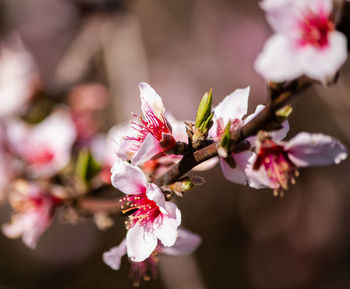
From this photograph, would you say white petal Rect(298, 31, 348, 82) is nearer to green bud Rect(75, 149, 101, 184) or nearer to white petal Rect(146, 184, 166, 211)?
white petal Rect(146, 184, 166, 211)

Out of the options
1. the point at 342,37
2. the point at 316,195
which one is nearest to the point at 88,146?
the point at 342,37

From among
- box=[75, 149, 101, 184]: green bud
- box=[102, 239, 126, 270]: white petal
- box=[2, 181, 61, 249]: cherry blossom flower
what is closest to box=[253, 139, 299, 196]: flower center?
box=[102, 239, 126, 270]: white petal

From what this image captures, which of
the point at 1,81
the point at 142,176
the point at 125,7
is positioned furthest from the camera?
the point at 125,7

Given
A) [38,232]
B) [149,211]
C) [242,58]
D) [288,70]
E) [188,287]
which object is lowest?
[188,287]

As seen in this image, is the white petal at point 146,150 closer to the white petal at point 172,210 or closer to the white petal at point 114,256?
the white petal at point 172,210

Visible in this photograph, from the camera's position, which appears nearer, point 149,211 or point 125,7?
point 149,211

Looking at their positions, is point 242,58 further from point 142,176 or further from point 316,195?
point 142,176

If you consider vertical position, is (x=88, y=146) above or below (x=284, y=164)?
below
